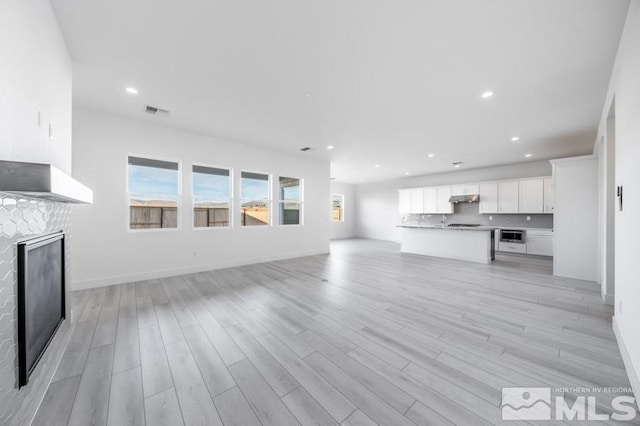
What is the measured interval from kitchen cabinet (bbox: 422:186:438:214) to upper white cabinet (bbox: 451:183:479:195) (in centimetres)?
64

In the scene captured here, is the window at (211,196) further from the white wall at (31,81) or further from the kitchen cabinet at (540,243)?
the kitchen cabinet at (540,243)

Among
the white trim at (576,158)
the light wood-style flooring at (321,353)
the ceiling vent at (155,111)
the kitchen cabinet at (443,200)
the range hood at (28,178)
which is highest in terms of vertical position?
the ceiling vent at (155,111)

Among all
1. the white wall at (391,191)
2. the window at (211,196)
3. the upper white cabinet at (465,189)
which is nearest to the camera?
the window at (211,196)

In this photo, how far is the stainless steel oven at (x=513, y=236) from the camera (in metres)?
6.92

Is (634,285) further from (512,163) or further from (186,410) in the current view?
(512,163)

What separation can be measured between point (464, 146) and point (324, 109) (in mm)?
3872

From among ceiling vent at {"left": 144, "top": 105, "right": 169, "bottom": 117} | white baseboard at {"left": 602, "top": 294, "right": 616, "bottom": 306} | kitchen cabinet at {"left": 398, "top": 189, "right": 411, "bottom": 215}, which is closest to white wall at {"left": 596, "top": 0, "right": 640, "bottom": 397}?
white baseboard at {"left": 602, "top": 294, "right": 616, "bottom": 306}

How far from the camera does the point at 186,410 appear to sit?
1477 millimetres

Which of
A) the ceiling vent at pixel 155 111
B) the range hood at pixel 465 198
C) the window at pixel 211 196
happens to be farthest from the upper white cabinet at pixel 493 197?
the ceiling vent at pixel 155 111

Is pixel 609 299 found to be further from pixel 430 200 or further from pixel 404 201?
pixel 404 201

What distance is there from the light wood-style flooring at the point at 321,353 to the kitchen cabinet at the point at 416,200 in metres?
5.64

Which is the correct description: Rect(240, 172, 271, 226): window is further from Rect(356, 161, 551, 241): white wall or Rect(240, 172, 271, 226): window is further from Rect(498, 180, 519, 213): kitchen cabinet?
Rect(498, 180, 519, 213): kitchen cabinet

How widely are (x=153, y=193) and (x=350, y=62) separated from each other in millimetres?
4139

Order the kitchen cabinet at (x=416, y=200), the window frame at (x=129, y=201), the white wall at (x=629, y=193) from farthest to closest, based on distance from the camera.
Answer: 1. the kitchen cabinet at (x=416, y=200)
2. the window frame at (x=129, y=201)
3. the white wall at (x=629, y=193)
